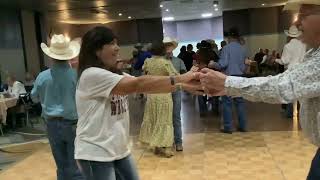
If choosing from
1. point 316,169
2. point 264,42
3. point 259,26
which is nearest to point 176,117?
point 316,169

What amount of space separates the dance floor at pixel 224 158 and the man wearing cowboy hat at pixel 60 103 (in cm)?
118

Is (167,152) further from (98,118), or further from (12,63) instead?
(12,63)

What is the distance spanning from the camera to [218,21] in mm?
20016

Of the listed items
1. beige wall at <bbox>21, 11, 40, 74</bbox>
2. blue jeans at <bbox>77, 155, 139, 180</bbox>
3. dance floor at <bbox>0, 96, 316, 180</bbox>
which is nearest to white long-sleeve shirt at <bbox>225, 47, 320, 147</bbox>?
blue jeans at <bbox>77, 155, 139, 180</bbox>

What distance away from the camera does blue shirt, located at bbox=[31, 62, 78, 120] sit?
320cm

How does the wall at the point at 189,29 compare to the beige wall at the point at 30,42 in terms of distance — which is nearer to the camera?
the beige wall at the point at 30,42

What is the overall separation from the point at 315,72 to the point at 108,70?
1075 millimetres

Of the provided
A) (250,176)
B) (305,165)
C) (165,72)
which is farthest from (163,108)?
(305,165)

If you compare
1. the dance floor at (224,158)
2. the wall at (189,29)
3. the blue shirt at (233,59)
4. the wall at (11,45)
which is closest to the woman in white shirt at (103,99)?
the dance floor at (224,158)

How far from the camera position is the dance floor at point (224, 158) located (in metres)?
4.17

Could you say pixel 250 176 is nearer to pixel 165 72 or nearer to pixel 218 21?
pixel 165 72

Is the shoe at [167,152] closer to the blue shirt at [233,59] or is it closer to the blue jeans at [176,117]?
the blue jeans at [176,117]

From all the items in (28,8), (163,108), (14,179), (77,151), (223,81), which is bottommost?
(14,179)

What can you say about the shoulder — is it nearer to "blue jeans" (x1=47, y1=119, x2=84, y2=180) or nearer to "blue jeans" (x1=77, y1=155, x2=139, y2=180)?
"blue jeans" (x1=77, y1=155, x2=139, y2=180)
